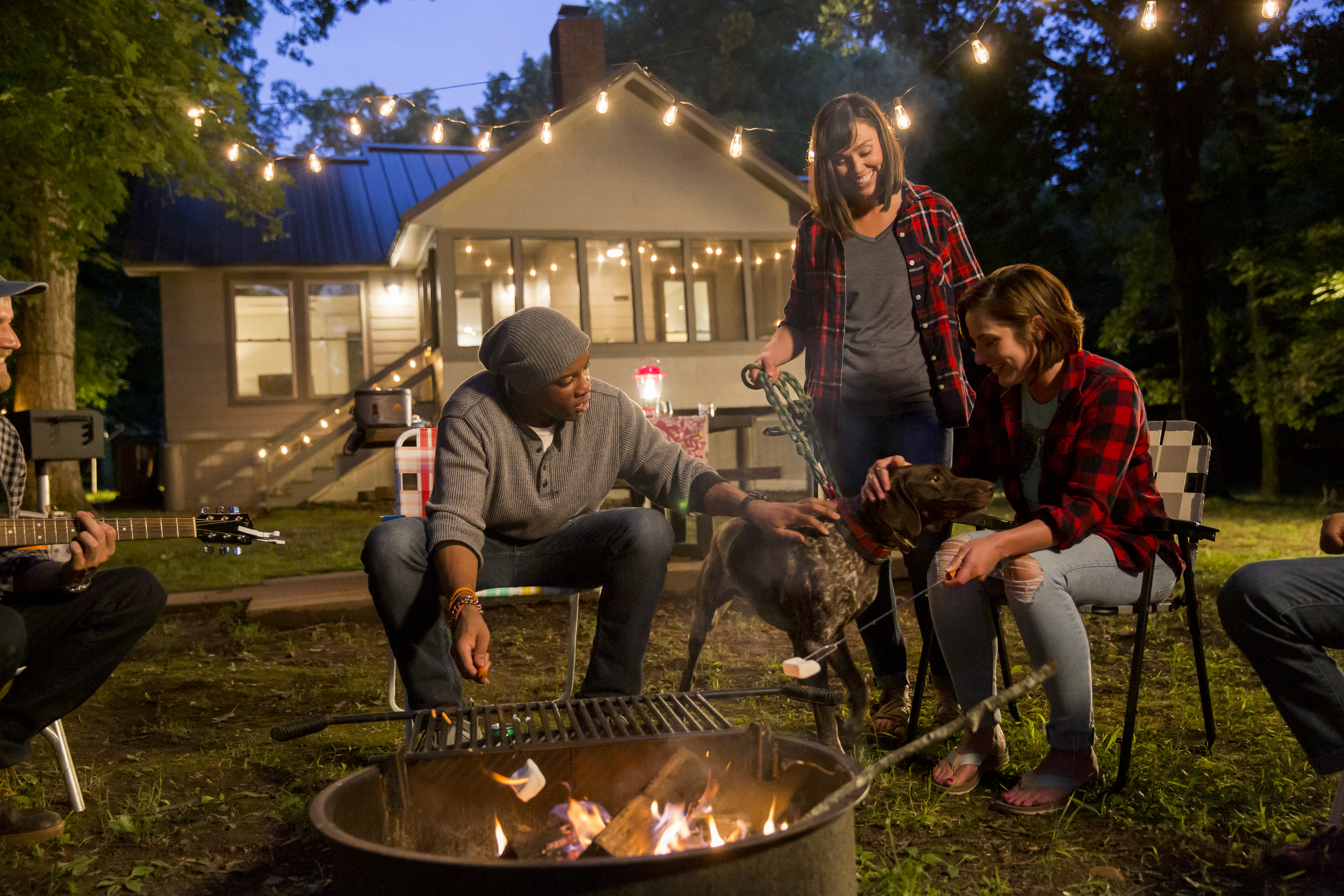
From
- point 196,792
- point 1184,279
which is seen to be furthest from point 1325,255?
point 196,792

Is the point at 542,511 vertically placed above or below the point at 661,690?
above

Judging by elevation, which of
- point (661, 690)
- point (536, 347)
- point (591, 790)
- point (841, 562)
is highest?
point (536, 347)

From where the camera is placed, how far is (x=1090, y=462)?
251cm

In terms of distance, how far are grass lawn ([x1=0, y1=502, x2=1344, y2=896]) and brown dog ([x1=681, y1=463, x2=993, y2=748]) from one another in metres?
0.32

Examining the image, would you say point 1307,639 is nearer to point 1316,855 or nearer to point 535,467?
point 1316,855

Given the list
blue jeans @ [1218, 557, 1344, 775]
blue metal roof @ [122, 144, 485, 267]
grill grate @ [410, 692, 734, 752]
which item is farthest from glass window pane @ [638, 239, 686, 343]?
blue jeans @ [1218, 557, 1344, 775]

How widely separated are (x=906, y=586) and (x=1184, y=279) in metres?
9.88

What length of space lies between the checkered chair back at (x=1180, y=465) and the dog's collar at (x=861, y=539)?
888 millimetres

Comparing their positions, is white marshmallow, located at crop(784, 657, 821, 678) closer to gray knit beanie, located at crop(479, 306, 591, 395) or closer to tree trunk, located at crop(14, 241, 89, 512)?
gray knit beanie, located at crop(479, 306, 591, 395)

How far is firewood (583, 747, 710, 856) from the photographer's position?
1.64 meters

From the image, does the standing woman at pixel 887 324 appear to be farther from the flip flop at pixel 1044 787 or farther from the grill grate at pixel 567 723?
the grill grate at pixel 567 723

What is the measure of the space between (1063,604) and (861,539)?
559mm

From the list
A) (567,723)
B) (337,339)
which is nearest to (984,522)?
(567,723)

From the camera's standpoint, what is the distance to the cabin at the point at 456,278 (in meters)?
14.1
